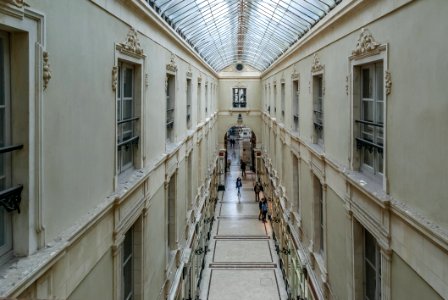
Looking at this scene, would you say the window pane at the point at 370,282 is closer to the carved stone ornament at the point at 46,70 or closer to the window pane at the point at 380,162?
the window pane at the point at 380,162

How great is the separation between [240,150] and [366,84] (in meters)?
36.1

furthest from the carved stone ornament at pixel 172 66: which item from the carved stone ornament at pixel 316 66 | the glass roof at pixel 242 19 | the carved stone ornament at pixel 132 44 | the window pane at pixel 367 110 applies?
the window pane at pixel 367 110

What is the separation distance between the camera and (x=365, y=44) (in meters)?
5.05

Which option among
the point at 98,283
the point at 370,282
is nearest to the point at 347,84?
the point at 370,282

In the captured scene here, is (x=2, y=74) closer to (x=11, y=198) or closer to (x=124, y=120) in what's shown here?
(x=11, y=198)

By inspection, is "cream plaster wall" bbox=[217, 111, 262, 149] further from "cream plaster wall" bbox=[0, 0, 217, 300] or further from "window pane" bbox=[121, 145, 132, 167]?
"window pane" bbox=[121, 145, 132, 167]

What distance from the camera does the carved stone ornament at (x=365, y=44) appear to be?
481 centimetres

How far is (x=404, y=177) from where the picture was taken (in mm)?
3986

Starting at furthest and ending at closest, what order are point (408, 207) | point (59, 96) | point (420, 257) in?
point (408, 207) → point (420, 257) → point (59, 96)

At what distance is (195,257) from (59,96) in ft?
33.4

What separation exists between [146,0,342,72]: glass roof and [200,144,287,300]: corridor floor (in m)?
7.23

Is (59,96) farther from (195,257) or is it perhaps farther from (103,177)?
(195,257)

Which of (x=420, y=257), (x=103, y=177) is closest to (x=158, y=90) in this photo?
(x=103, y=177)

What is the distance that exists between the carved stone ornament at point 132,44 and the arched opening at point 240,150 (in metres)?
22.0
